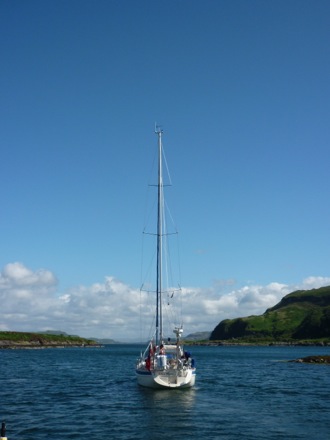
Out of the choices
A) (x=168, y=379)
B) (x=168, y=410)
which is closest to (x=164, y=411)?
(x=168, y=410)

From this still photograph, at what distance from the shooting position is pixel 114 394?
A: 54.6m

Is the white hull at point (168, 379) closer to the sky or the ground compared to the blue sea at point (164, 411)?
closer to the sky

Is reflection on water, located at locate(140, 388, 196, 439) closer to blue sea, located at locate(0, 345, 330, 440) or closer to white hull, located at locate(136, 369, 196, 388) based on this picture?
blue sea, located at locate(0, 345, 330, 440)

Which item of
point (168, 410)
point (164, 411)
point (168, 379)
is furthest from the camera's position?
point (168, 379)

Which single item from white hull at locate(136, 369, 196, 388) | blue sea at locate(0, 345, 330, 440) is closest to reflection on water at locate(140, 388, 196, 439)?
blue sea at locate(0, 345, 330, 440)

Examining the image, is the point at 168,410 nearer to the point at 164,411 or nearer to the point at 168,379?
the point at 164,411

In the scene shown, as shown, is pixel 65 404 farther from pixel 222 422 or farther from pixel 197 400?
pixel 222 422

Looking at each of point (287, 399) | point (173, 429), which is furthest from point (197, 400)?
point (173, 429)

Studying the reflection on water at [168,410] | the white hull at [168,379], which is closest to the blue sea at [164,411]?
the reflection on water at [168,410]

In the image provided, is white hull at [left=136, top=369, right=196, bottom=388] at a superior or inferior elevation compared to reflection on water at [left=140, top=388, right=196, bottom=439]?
superior

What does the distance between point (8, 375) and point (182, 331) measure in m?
35.2

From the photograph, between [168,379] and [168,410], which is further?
[168,379]

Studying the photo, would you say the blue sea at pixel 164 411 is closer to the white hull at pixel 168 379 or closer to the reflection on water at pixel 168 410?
the reflection on water at pixel 168 410

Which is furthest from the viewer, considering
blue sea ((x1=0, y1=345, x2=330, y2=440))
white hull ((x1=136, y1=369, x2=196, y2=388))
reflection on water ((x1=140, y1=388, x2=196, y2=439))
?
white hull ((x1=136, y1=369, x2=196, y2=388))
